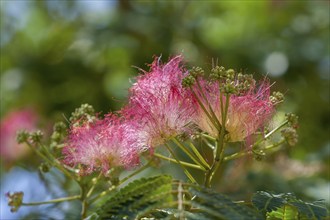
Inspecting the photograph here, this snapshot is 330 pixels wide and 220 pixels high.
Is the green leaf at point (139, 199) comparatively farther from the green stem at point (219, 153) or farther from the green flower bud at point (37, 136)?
the green flower bud at point (37, 136)

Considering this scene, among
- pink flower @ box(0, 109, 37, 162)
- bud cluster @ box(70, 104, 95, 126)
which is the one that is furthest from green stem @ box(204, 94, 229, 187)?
pink flower @ box(0, 109, 37, 162)

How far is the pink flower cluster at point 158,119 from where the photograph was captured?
2.01m

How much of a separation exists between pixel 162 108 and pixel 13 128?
3107 mm

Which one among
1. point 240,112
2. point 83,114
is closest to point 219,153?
point 240,112

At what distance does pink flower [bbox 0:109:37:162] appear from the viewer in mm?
4559

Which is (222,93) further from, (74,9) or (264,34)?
(74,9)

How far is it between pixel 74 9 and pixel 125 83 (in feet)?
3.77

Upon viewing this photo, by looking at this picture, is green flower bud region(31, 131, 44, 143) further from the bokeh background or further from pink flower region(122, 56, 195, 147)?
the bokeh background

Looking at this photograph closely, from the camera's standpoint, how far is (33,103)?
491 cm

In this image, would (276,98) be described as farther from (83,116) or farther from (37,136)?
(37,136)

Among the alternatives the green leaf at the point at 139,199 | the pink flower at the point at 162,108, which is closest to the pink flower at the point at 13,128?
the pink flower at the point at 162,108

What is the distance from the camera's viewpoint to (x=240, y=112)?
6.70 ft

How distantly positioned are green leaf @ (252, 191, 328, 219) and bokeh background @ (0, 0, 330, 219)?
228 centimetres

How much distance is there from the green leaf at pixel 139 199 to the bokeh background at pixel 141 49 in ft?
8.05
